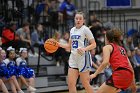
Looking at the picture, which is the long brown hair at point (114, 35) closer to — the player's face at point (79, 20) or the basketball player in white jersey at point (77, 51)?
the basketball player in white jersey at point (77, 51)

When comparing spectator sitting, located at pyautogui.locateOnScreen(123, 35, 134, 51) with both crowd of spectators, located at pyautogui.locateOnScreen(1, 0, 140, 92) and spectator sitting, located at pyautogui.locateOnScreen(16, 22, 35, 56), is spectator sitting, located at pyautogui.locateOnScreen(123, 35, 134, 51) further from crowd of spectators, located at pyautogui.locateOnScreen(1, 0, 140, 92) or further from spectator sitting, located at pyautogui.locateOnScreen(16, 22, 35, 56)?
spectator sitting, located at pyautogui.locateOnScreen(16, 22, 35, 56)

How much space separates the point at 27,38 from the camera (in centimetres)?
1667

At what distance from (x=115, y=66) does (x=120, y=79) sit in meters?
0.27

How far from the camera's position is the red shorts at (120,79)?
27.0 ft

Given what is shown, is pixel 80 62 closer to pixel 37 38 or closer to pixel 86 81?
pixel 86 81

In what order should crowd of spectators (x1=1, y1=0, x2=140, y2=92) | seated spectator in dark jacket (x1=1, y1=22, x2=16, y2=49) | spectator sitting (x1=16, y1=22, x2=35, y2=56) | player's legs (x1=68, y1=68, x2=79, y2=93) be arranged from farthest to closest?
spectator sitting (x1=16, y1=22, x2=35, y2=56)
crowd of spectators (x1=1, y1=0, x2=140, y2=92)
seated spectator in dark jacket (x1=1, y1=22, x2=16, y2=49)
player's legs (x1=68, y1=68, x2=79, y2=93)

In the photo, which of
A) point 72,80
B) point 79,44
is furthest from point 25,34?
point 72,80

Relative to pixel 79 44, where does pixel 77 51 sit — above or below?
below

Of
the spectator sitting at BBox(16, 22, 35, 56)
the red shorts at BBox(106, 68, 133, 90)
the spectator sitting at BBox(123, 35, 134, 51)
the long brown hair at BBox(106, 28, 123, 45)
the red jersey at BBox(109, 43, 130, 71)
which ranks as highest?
the long brown hair at BBox(106, 28, 123, 45)

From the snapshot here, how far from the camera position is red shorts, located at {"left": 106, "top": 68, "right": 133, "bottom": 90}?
27.0ft

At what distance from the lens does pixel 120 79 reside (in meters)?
8.25

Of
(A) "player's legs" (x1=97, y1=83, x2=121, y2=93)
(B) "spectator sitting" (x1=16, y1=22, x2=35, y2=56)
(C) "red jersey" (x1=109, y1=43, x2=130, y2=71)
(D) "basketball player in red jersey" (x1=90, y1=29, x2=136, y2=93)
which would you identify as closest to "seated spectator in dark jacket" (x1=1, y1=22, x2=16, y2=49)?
(B) "spectator sitting" (x1=16, y1=22, x2=35, y2=56)

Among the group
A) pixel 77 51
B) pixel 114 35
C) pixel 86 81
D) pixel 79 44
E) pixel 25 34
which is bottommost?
pixel 86 81

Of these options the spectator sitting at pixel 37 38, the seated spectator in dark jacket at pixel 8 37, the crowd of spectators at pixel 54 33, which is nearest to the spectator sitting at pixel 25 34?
the crowd of spectators at pixel 54 33
